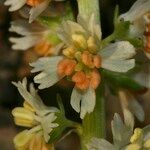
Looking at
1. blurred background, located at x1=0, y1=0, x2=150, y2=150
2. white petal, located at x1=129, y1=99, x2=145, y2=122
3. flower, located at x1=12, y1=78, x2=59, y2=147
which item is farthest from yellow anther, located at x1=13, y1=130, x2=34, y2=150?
blurred background, located at x1=0, y1=0, x2=150, y2=150

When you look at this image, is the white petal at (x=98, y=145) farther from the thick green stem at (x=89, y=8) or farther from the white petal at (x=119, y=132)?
the thick green stem at (x=89, y=8)

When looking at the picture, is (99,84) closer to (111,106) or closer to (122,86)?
(122,86)

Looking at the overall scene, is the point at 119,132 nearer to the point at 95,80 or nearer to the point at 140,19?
the point at 95,80

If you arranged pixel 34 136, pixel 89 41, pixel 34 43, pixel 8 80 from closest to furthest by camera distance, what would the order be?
Result: pixel 89 41 → pixel 34 136 → pixel 34 43 → pixel 8 80

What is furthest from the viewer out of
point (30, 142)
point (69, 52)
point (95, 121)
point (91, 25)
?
point (30, 142)

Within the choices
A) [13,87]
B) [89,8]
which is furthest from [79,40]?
[13,87]

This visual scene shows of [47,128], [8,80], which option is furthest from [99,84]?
[8,80]

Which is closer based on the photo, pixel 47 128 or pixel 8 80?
pixel 47 128

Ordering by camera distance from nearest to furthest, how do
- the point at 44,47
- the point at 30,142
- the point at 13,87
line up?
the point at 30,142 < the point at 44,47 < the point at 13,87
